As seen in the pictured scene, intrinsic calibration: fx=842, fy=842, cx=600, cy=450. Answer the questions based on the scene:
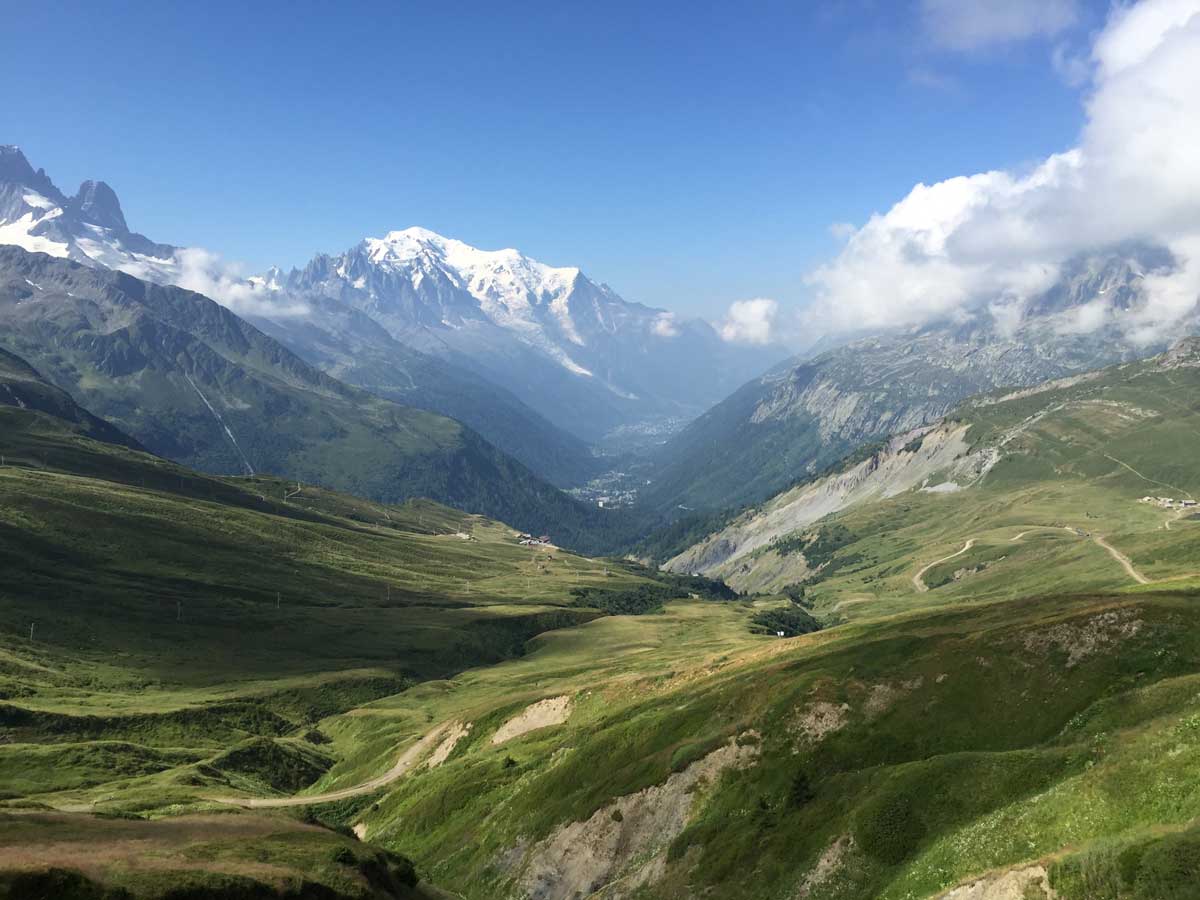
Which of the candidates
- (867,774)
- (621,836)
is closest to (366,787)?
(621,836)

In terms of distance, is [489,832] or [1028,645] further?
[489,832]

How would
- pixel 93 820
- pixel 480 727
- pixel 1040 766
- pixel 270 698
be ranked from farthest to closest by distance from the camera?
pixel 270 698 < pixel 480 727 < pixel 93 820 < pixel 1040 766

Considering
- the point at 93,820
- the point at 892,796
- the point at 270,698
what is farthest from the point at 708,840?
the point at 270,698

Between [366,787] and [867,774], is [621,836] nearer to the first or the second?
[867,774]

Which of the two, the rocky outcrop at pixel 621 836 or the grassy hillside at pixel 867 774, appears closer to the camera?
the grassy hillside at pixel 867 774

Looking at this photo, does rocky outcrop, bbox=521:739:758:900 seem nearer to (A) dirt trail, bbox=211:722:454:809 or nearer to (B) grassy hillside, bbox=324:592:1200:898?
(B) grassy hillside, bbox=324:592:1200:898

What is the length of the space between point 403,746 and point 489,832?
67.4 meters

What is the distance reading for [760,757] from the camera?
231ft

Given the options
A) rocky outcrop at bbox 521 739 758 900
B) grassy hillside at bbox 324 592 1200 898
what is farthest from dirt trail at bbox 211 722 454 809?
rocky outcrop at bbox 521 739 758 900

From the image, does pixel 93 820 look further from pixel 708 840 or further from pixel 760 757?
pixel 760 757

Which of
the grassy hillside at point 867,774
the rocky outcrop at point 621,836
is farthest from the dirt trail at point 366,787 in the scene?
the rocky outcrop at point 621,836

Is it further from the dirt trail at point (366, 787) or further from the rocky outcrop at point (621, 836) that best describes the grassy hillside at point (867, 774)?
the dirt trail at point (366, 787)

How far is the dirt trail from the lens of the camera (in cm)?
11612

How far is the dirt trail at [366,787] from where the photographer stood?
381ft
